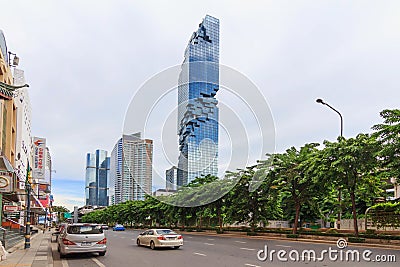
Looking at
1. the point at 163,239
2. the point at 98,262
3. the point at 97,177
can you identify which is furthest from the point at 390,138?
the point at 97,177

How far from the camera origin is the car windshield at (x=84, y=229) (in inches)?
752

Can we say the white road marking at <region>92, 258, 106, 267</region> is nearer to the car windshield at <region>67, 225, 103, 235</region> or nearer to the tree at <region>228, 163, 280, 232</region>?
the car windshield at <region>67, 225, 103, 235</region>

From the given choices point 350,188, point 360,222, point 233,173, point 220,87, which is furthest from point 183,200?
point 220,87

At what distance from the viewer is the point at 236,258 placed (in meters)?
17.0

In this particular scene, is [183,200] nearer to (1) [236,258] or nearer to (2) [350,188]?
(2) [350,188]

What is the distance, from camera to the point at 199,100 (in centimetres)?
2266

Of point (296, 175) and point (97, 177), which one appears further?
point (97, 177)

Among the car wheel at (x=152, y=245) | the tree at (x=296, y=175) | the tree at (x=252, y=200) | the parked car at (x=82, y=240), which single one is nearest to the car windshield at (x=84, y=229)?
the parked car at (x=82, y=240)

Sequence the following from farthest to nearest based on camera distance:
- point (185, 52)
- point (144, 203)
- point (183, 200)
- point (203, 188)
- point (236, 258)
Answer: point (144, 203), point (183, 200), point (203, 188), point (185, 52), point (236, 258)

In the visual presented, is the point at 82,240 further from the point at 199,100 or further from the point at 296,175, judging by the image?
the point at 296,175

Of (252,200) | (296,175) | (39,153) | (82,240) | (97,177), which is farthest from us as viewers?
(97,177)

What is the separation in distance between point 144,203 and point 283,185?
44729mm

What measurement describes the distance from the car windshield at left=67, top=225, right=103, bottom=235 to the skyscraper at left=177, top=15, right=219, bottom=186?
665 cm

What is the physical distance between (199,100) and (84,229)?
8.66 meters
